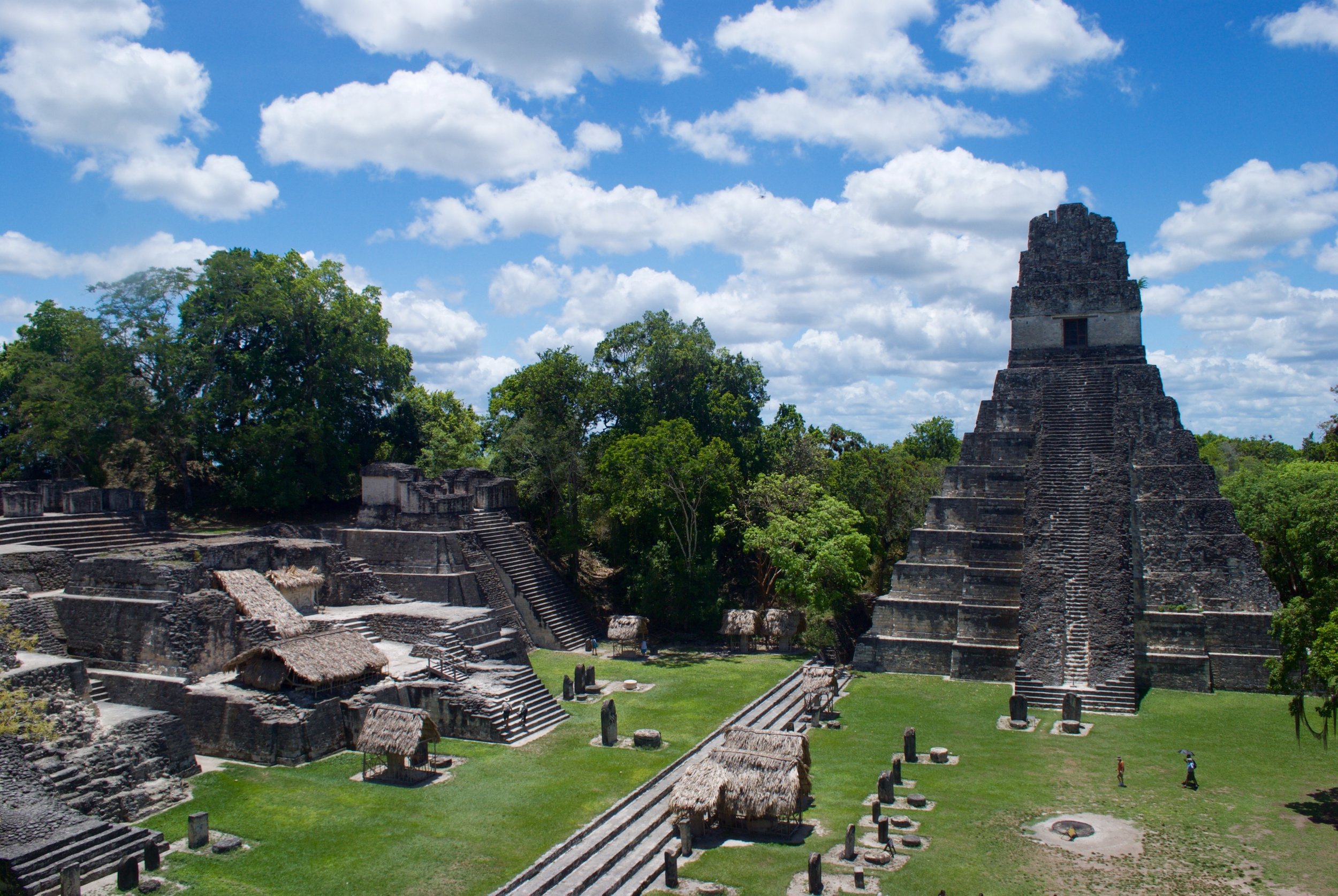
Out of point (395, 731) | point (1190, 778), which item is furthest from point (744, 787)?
point (1190, 778)

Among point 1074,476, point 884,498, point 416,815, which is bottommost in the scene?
point 416,815

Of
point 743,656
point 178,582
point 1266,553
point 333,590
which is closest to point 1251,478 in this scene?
point 1266,553

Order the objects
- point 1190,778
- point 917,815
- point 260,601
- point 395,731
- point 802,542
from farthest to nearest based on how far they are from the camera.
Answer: point 802,542 → point 260,601 → point 395,731 → point 1190,778 → point 917,815

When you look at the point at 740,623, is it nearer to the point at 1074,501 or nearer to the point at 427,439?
the point at 1074,501

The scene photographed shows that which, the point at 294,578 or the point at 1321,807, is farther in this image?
the point at 294,578

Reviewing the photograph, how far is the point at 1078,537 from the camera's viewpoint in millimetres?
26953

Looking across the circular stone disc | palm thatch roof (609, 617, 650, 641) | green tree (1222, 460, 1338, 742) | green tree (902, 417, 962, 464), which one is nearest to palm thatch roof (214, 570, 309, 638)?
palm thatch roof (609, 617, 650, 641)

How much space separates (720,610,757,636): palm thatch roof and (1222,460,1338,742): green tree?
1452 centimetres

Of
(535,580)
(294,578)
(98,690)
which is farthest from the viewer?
(535,580)

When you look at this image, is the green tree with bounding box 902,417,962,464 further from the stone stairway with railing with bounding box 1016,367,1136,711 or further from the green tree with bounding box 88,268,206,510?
the green tree with bounding box 88,268,206,510

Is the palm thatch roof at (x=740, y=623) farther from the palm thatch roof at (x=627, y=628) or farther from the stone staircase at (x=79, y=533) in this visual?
the stone staircase at (x=79, y=533)

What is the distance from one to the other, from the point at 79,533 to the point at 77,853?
599 inches

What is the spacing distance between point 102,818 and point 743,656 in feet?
62.3

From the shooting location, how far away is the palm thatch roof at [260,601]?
73.3ft
